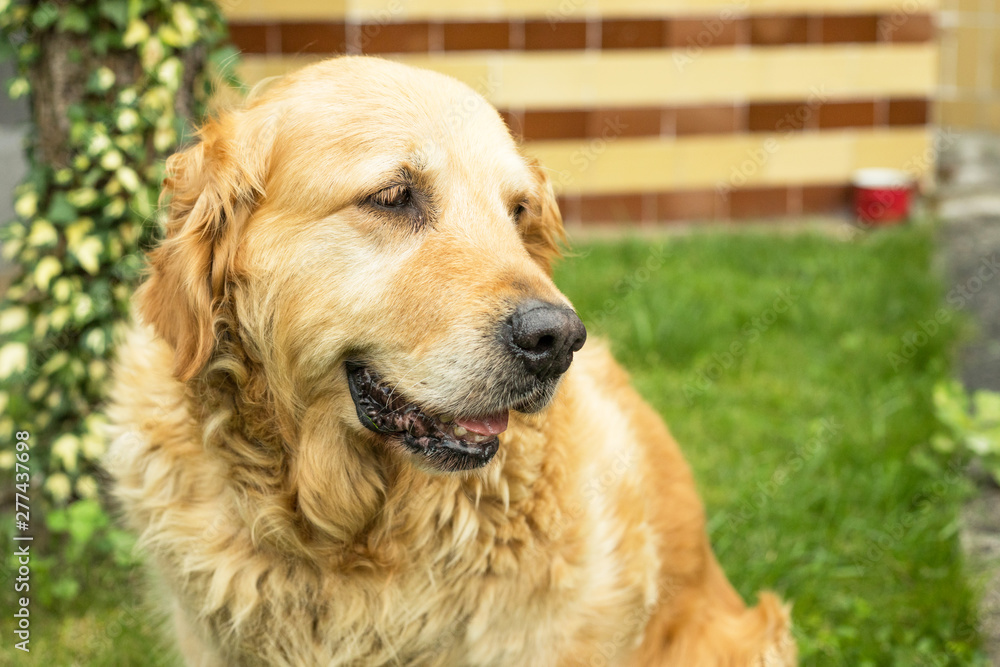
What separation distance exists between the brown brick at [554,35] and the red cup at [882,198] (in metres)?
2.37

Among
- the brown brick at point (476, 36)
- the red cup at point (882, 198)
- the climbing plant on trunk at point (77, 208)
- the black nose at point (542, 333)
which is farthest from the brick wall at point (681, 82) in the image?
the black nose at point (542, 333)

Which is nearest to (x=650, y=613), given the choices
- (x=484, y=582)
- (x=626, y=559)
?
(x=626, y=559)

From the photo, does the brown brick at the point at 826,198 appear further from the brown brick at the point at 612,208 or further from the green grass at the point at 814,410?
the brown brick at the point at 612,208

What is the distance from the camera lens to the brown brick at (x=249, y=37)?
240 inches

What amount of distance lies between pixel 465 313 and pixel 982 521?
105 inches

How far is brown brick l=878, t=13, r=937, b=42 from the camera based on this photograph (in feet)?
22.5

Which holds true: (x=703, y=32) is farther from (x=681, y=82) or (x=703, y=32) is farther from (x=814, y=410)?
(x=814, y=410)

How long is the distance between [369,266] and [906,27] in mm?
6097

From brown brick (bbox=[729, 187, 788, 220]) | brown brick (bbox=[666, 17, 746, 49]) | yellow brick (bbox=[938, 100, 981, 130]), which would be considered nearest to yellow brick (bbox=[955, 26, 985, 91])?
yellow brick (bbox=[938, 100, 981, 130])

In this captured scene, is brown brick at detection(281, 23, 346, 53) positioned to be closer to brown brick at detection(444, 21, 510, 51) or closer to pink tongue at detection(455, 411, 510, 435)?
brown brick at detection(444, 21, 510, 51)

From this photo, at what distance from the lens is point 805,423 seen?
4582mm

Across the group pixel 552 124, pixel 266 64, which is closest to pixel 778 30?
pixel 552 124

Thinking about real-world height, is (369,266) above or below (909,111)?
above

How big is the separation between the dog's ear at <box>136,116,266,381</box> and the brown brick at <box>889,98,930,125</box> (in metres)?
6.09
